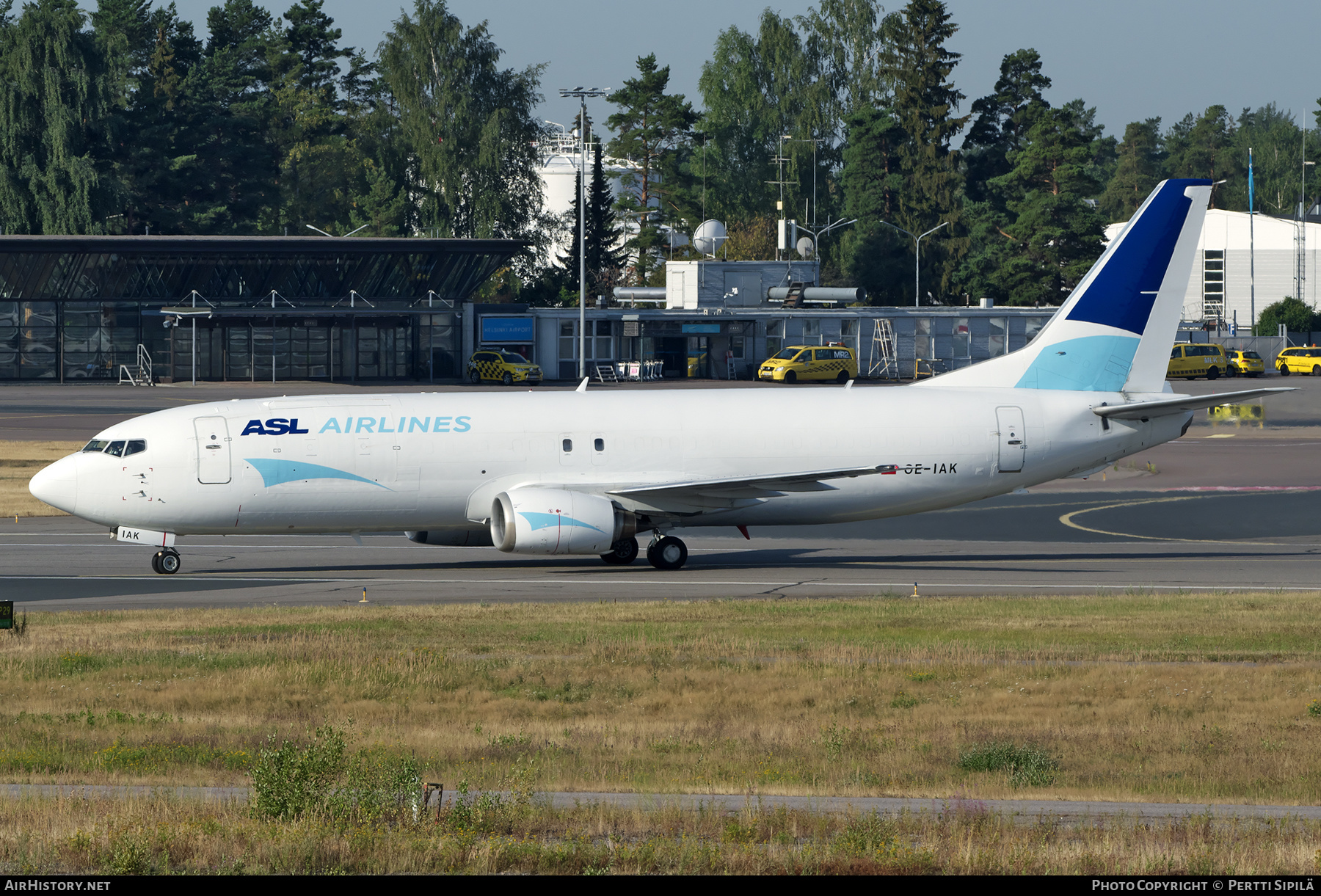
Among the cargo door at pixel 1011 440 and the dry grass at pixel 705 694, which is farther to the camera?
Result: the cargo door at pixel 1011 440

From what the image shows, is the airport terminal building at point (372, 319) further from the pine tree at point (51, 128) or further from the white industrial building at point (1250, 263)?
the white industrial building at point (1250, 263)

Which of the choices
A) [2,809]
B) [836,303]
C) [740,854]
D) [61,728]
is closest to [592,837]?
[740,854]

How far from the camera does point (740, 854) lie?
35.9ft

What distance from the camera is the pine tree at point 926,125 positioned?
505ft

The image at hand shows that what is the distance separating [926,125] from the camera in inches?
6122

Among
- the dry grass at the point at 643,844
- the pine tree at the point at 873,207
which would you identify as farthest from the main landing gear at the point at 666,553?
the pine tree at the point at 873,207

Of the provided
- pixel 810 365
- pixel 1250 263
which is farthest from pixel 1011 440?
pixel 1250 263

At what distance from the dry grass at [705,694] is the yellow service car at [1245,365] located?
88.4 meters

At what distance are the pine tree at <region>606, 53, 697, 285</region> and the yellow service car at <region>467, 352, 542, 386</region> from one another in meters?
55.2

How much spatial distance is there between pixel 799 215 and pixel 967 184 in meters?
23.1

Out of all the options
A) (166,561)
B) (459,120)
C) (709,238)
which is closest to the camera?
(166,561)

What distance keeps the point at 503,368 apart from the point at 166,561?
69.9 metres

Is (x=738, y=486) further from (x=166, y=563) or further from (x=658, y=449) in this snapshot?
(x=166, y=563)

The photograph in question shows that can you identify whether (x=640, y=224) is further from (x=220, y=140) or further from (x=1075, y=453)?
(x=1075, y=453)
